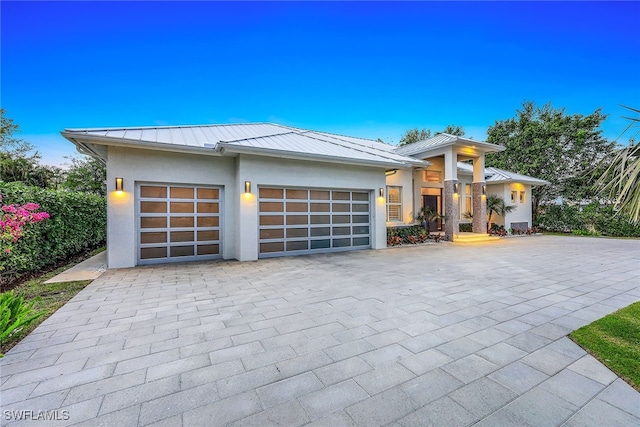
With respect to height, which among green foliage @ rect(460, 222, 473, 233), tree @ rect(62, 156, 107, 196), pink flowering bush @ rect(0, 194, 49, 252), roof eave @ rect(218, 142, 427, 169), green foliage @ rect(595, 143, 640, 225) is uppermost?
tree @ rect(62, 156, 107, 196)

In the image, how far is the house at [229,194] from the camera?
7.14 meters

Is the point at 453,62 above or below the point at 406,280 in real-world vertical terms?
above

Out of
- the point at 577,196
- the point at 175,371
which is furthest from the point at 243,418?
the point at 577,196

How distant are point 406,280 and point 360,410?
13.4 feet

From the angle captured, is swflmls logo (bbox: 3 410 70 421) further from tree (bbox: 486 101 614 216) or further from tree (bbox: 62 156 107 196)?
tree (bbox: 486 101 614 216)

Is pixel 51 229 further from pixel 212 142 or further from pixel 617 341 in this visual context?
pixel 617 341

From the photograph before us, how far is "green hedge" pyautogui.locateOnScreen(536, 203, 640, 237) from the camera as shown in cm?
1472

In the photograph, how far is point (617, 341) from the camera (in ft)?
9.51

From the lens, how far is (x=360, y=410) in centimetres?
188

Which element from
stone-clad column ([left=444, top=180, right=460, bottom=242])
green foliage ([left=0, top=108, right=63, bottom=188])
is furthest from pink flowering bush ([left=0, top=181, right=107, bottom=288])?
stone-clad column ([left=444, top=180, right=460, bottom=242])

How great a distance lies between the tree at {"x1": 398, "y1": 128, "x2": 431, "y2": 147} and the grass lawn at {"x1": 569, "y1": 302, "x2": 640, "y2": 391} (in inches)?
1138

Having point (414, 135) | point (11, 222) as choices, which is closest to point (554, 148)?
point (414, 135)

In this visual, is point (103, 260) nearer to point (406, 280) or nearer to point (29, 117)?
point (406, 280)

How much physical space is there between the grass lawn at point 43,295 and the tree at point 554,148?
24664 millimetres
